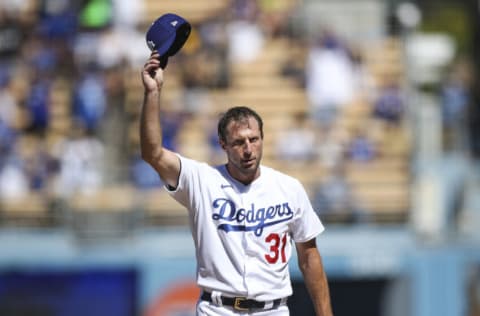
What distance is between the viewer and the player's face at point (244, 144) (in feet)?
18.4

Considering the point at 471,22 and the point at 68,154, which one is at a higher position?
the point at 471,22

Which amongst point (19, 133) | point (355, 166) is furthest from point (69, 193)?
point (355, 166)

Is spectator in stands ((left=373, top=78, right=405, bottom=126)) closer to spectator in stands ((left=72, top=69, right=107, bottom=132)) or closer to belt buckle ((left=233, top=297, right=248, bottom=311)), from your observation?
spectator in stands ((left=72, top=69, right=107, bottom=132))

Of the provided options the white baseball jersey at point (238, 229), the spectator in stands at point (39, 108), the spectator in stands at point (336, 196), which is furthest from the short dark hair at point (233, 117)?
the spectator in stands at point (39, 108)

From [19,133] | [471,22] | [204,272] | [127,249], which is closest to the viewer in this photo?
[204,272]

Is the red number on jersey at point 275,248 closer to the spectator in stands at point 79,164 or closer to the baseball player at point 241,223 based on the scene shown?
the baseball player at point 241,223

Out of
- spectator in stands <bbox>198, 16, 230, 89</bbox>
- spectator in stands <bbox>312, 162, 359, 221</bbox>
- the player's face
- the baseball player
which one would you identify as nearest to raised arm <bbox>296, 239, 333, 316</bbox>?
the baseball player

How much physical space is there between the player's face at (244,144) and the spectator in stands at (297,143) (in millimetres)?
9362

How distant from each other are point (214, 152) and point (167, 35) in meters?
9.25

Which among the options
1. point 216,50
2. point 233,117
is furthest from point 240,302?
point 216,50

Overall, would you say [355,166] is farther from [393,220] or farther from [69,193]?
[69,193]

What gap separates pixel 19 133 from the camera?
1596 centimetres

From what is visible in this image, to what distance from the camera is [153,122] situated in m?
5.41

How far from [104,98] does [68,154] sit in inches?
49.8
